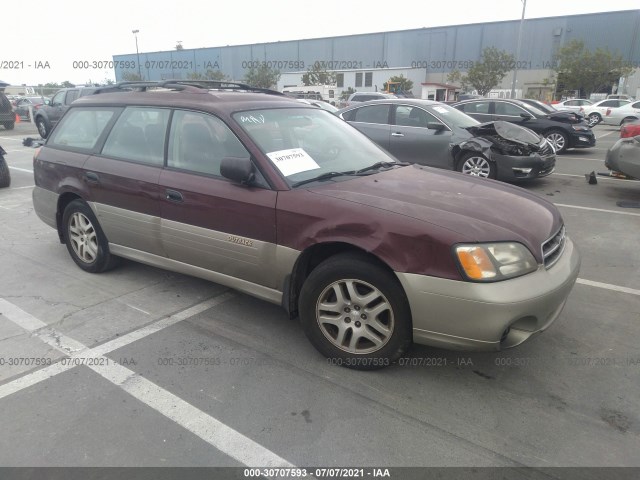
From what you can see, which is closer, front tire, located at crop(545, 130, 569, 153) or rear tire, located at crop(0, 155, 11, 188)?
rear tire, located at crop(0, 155, 11, 188)

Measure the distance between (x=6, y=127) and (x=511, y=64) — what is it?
44552mm

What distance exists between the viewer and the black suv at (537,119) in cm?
1239

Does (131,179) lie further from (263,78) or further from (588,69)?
(263,78)

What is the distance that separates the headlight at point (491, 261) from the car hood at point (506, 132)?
654cm

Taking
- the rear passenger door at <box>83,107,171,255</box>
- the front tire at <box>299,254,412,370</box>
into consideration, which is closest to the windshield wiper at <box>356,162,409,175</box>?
the front tire at <box>299,254,412,370</box>

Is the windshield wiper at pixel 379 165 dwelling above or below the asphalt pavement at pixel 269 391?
above

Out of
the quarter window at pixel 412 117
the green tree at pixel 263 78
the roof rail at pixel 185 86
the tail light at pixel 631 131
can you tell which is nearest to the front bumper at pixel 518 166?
the quarter window at pixel 412 117

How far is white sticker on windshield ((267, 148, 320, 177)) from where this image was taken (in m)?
3.23

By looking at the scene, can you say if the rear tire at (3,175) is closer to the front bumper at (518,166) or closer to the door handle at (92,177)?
the door handle at (92,177)

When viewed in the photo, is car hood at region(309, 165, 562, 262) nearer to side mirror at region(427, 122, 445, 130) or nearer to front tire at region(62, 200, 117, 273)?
front tire at region(62, 200, 117, 273)

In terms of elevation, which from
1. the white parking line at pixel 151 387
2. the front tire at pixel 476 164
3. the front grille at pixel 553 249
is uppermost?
the front grille at pixel 553 249

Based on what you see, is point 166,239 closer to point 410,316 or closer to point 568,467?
point 410,316

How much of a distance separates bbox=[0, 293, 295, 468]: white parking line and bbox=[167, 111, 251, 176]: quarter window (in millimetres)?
1196

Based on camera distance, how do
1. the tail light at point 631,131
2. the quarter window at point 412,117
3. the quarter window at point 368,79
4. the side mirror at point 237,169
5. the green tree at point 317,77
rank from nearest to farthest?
the side mirror at point 237,169, the quarter window at point 412,117, the tail light at point 631,131, the green tree at point 317,77, the quarter window at point 368,79
